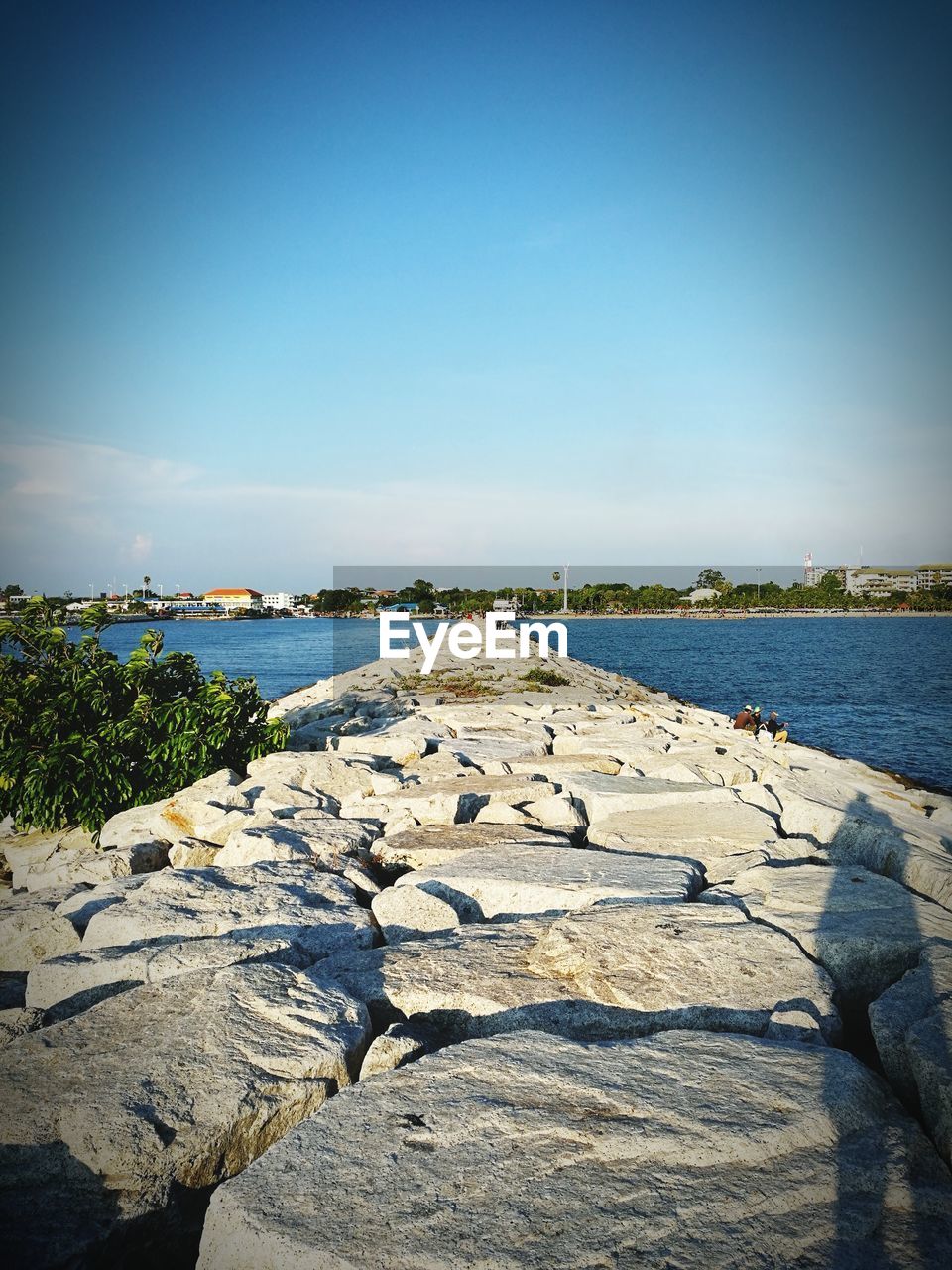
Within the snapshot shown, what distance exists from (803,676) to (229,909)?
127 feet

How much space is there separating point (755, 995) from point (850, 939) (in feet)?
2.26

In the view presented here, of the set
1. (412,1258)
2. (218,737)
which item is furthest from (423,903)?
(218,737)

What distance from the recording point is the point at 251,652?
2056 inches

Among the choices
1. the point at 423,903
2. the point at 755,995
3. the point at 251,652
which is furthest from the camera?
the point at 251,652

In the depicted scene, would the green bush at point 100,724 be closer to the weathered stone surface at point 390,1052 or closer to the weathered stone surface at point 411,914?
the weathered stone surface at point 411,914

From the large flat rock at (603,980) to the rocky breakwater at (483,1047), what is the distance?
14 millimetres

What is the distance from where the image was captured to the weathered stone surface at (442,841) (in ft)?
17.5

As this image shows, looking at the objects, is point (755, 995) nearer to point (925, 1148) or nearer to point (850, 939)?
point (850, 939)

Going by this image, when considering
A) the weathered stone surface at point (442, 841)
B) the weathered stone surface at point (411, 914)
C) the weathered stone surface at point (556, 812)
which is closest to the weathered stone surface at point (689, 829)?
the weathered stone surface at point (556, 812)

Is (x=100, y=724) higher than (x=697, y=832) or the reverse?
higher

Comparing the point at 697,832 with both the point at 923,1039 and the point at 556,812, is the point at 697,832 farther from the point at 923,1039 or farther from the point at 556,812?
the point at 923,1039

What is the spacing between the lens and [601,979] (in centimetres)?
335

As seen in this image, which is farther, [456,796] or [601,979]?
[456,796]

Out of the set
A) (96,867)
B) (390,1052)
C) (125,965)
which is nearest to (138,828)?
(96,867)
